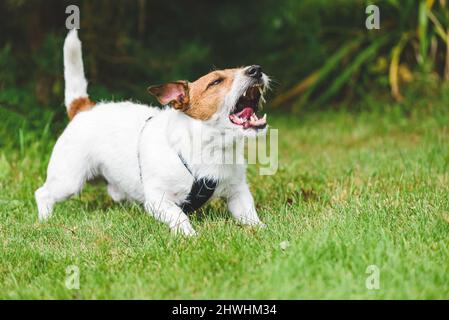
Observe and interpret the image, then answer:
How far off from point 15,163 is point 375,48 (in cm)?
442

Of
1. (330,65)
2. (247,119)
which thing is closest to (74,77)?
(247,119)

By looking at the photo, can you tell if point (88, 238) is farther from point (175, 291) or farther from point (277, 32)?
point (277, 32)

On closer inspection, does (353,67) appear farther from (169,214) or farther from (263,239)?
(263,239)

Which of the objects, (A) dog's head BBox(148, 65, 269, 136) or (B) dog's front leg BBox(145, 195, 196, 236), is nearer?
(B) dog's front leg BBox(145, 195, 196, 236)

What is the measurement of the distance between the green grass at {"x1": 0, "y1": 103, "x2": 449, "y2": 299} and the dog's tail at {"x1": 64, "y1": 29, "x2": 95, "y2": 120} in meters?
0.69

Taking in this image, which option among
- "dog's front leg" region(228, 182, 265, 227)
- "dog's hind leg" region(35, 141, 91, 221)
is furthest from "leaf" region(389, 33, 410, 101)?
"dog's hind leg" region(35, 141, 91, 221)

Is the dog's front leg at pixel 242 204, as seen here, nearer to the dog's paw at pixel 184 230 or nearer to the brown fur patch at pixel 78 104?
the dog's paw at pixel 184 230

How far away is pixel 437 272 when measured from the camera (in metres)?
3.22

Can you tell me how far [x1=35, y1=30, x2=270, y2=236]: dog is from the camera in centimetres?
425

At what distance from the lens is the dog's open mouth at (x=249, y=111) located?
4.18 m

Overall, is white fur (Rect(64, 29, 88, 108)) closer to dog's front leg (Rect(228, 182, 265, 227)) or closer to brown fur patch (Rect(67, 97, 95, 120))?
brown fur patch (Rect(67, 97, 95, 120))

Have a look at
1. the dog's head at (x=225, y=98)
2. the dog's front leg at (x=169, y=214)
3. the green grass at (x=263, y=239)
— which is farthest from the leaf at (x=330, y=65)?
the dog's front leg at (x=169, y=214)

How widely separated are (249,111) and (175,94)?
1.50 ft

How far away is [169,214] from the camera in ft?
14.0
